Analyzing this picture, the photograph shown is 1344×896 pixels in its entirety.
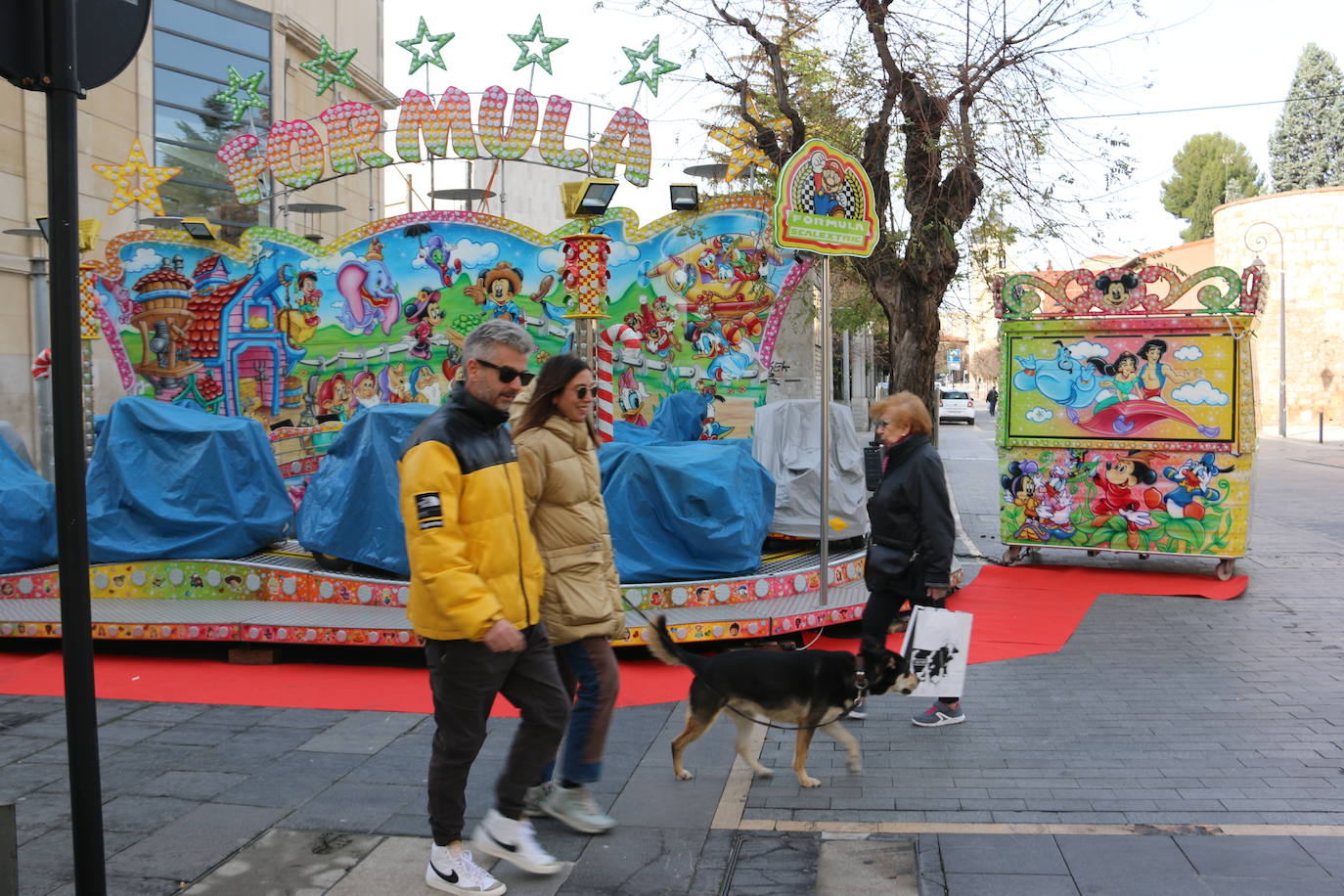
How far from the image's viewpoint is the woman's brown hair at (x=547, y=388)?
13.1ft

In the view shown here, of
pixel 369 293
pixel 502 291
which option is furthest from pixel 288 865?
pixel 369 293

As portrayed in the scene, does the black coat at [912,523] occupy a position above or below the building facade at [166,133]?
below

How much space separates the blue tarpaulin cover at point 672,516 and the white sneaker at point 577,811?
3069 millimetres

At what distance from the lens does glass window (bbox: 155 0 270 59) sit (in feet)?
71.6

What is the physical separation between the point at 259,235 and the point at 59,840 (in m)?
14.1

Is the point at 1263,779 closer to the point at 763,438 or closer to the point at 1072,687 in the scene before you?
the point at 1072,687

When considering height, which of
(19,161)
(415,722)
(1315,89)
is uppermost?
(1315,89)

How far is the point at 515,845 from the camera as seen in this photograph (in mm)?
3668

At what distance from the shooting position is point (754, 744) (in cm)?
500

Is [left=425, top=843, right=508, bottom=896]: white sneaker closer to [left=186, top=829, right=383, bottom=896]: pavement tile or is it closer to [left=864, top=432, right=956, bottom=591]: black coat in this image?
[left=186, top=829, right=383, bottom=896]: pavement tile

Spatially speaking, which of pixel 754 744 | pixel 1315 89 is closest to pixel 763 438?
pixel 754 744

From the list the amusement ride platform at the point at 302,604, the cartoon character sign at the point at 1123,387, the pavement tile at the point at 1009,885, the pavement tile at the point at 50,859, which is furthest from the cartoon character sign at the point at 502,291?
the pavement tile at the point at 1009,885

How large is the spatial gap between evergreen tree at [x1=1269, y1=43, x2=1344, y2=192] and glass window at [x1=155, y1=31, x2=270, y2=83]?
49.3 m

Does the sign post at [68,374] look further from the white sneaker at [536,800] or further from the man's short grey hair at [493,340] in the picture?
the white sneaker at [536,800]
